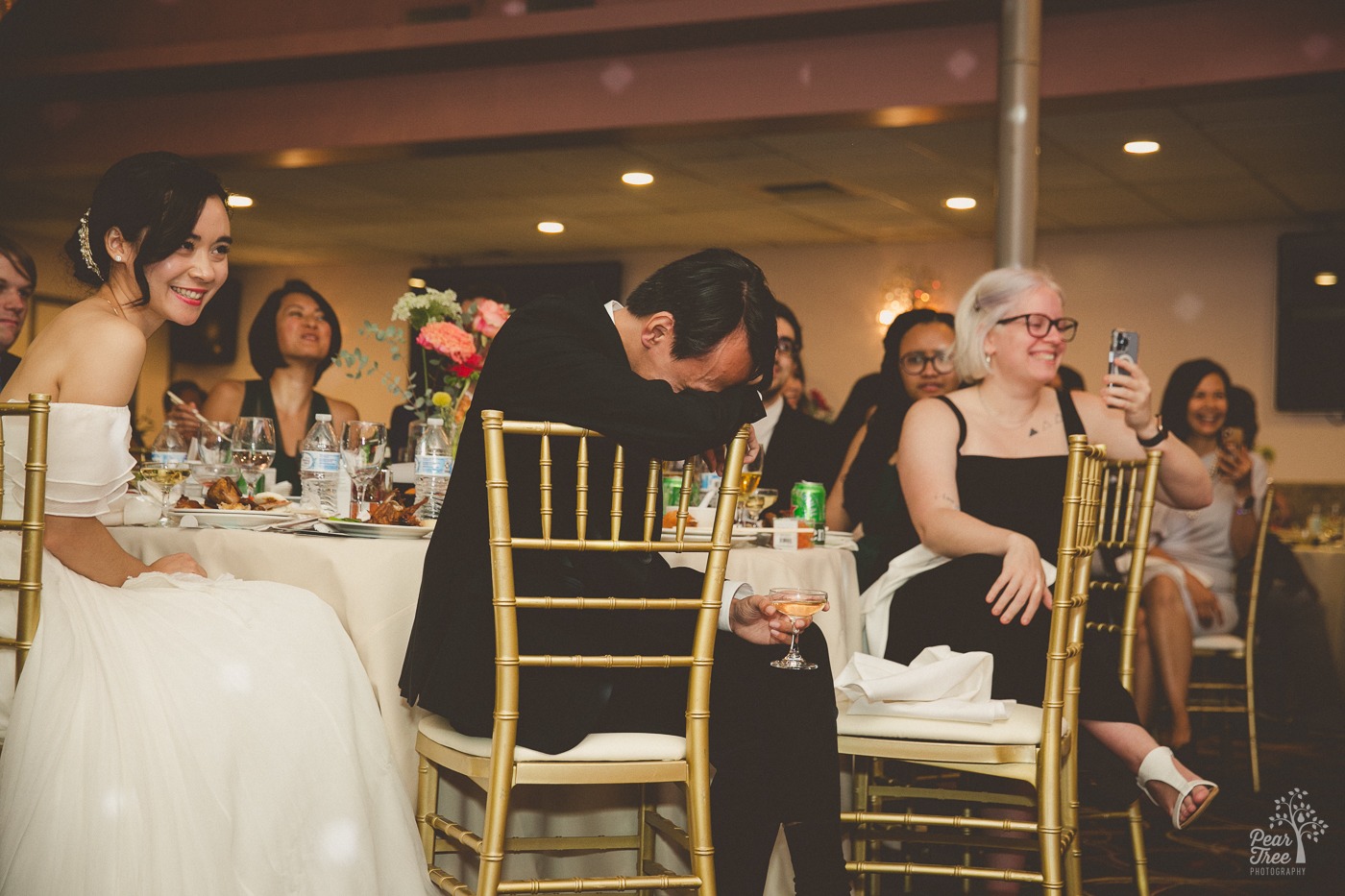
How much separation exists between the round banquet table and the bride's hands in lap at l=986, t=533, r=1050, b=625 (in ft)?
1.02

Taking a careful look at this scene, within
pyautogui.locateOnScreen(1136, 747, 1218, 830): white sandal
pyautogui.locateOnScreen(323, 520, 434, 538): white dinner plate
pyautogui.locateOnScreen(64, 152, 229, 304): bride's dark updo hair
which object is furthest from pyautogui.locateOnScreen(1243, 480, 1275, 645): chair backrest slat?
pyautogui.locateOnScreen(64, 152, 229, 304): bride's dark updo hair

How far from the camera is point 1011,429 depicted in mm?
2783

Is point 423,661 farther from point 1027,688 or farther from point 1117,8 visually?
point 1117,8

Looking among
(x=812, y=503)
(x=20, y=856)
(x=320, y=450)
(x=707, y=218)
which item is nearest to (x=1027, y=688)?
(x=812, y=503)

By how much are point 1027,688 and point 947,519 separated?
384 mm

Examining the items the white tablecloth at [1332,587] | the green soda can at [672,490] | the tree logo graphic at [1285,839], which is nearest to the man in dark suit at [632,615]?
the green soda can at [672,490]

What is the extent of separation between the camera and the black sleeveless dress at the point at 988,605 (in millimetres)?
2406

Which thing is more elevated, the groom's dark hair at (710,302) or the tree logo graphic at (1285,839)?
the groom's dark hair at (710,302)

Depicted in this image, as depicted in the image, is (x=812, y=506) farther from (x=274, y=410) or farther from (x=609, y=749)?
(x=274, y=410)

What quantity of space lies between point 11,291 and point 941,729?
2.76 metres

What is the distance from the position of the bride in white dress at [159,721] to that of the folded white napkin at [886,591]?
1114 millimetres

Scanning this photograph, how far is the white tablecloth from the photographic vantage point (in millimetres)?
5375

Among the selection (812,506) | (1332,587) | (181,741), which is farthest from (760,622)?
(1332,587)

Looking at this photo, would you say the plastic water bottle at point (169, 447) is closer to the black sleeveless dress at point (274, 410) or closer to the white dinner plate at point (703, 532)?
the black sleeveless dress at point (274, 410)
